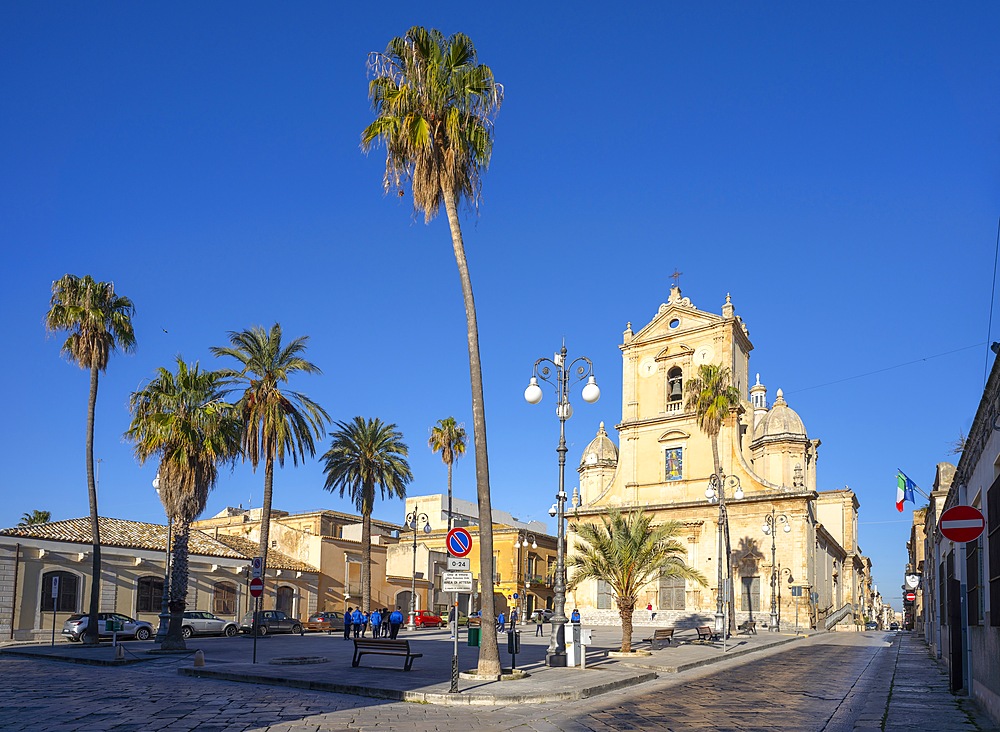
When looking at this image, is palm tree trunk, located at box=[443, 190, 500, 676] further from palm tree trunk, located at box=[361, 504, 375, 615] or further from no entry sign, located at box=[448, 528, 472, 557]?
palm tree trunk, located at box=[361, 504, 375, 615]

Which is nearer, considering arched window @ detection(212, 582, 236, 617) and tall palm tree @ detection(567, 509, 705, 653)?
tall palm tree @ detection(567, 509, 705, 653)

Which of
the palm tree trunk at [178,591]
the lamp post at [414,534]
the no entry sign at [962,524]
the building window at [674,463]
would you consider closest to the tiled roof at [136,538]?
the lamp post at [414,534]

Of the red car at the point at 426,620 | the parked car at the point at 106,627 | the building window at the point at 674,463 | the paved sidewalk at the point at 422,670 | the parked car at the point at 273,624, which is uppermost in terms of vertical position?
the building window at the point at 674,463

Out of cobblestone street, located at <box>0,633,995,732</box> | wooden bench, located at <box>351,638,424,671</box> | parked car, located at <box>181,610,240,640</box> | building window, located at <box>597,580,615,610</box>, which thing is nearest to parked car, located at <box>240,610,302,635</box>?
parked car, located at <box>181,610,240,640</box>

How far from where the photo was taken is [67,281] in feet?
110

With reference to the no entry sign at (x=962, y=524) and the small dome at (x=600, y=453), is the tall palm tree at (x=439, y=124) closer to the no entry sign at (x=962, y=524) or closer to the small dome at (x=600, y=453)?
the no entry sign at (x=962, y=524)

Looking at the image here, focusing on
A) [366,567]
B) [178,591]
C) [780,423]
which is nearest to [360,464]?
[366,567]

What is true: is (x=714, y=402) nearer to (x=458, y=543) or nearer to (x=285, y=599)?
(x=285, y=599)

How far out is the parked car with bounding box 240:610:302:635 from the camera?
41.2m

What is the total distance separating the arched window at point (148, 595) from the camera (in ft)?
137

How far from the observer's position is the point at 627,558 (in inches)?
1104

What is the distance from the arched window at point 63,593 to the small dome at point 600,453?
45.8 meters

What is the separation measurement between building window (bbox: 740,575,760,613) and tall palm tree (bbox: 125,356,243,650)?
116 feet

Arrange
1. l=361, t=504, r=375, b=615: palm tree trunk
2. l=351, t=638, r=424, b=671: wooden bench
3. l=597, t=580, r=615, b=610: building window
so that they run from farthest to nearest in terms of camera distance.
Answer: l=597, t=580, r=615, b=610: building window → l=361, t=504, r=375, b=615: palm tree trunk → l=351, t=638, r=424, b=671: wooden bench
